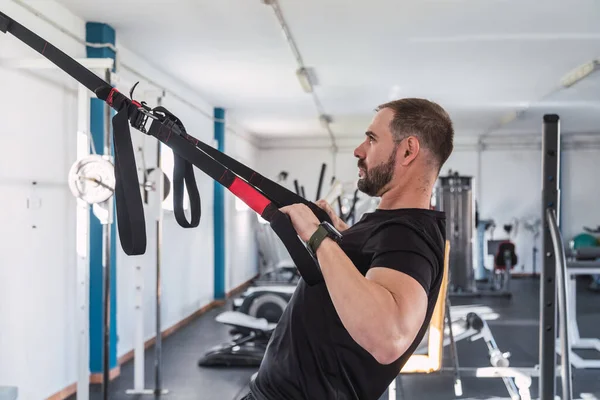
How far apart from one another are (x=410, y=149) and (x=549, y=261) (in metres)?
1.71

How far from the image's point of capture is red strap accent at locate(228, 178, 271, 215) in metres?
1.08

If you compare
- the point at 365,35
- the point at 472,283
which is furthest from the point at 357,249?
the point at 472,283

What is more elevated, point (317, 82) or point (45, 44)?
point (317, 82)

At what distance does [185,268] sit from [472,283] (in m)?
4.65

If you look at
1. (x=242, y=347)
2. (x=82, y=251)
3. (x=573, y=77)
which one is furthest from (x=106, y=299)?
(x=573, y=77)

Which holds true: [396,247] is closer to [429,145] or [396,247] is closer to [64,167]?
[429,145]

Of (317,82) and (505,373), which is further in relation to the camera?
(317,82)

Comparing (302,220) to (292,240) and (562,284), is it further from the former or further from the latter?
(562,284)

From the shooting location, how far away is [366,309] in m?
0.90

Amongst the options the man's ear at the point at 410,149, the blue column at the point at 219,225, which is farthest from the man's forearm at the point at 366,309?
the blue column at the point at 219,225

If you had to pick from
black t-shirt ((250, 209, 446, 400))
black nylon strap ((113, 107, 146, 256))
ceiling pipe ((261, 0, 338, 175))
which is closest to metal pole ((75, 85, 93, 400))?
ceiling pipe ((261, 0, 338, 175))

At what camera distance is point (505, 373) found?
11.5 feet

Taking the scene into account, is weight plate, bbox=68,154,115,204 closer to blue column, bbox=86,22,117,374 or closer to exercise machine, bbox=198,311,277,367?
blue column, bbox=86,22,117,374

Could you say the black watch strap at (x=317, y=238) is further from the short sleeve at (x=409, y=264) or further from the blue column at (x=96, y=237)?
the blue column at (x=96, y=237)
